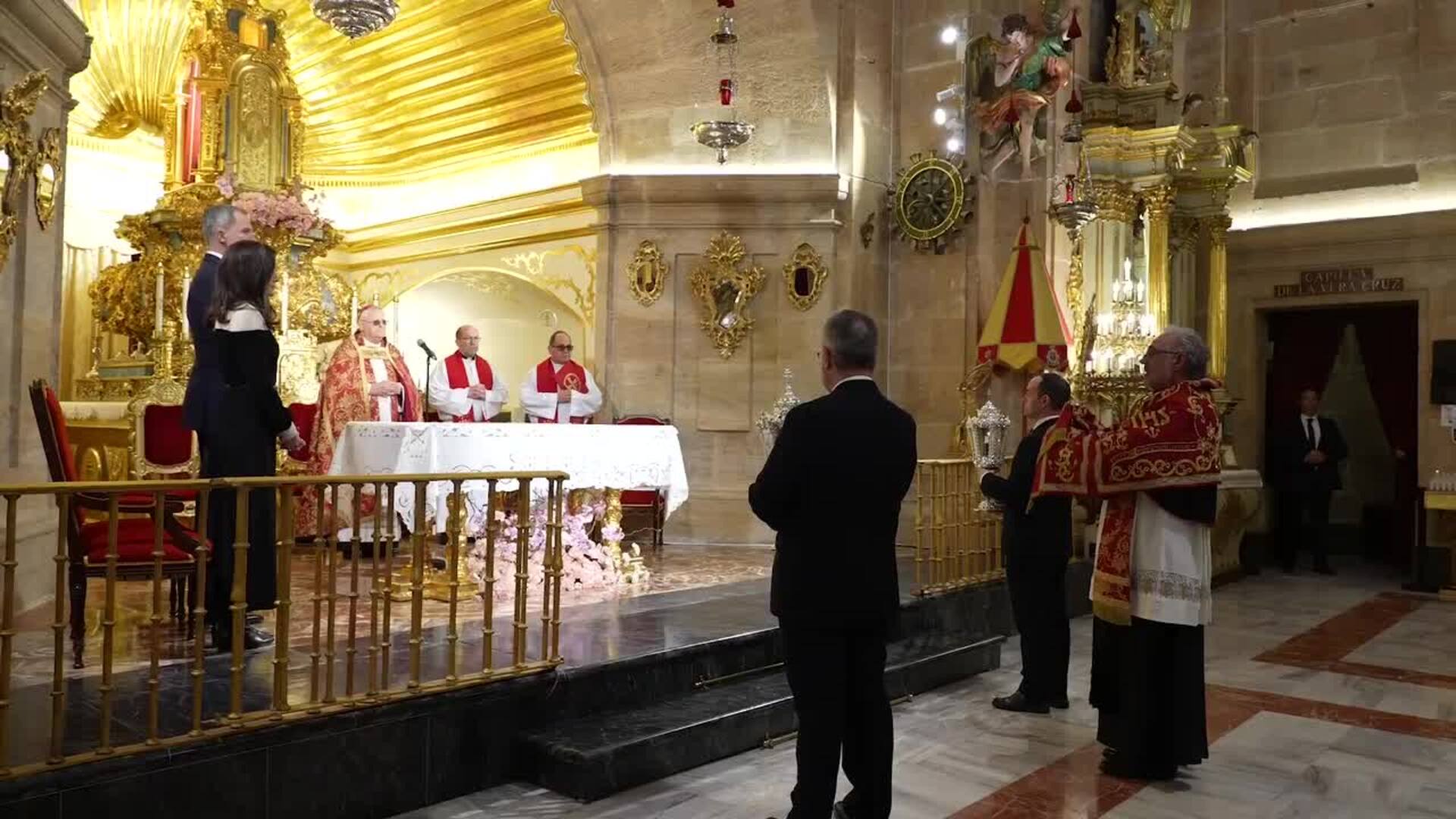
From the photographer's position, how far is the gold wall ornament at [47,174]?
5133mm

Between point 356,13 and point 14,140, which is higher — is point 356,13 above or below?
above

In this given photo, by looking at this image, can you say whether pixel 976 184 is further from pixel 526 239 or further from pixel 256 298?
pixel 256 298

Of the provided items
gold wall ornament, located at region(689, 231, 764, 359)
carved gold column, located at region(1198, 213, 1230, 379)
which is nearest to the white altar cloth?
gold wall ornament, located at region(689, 231, 764, 359)

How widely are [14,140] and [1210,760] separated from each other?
554 cm

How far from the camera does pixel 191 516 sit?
22.6 ft

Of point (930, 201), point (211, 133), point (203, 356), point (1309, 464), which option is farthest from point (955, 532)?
point (211, 133)

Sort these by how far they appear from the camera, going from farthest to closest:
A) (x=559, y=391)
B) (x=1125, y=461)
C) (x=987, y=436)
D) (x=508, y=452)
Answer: (x=559, y=391) → (x=987, y=436) → (x=508, y=452) → (x=1125, y=461)

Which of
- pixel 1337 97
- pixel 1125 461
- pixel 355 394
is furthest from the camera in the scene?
pixel 1337 97

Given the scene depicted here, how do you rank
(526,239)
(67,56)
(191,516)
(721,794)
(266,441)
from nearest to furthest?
(721,794) < (266,441) < (67,56) < (191,516) < (526,239)

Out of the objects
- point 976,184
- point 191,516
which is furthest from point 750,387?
point 191,516

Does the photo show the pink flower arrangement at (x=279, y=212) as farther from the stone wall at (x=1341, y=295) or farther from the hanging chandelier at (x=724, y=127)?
the stone wall at (x=1341, y=295)

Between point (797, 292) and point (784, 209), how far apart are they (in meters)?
0.71

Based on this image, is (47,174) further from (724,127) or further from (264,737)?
(724,127)

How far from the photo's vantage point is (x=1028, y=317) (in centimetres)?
876
